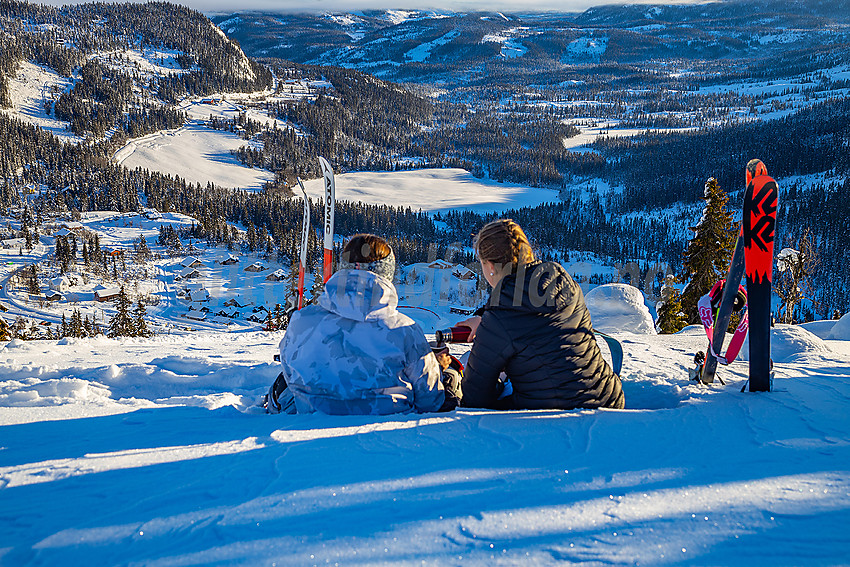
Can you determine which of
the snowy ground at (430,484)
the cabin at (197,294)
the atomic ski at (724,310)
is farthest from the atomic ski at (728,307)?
the cabin at (197,294)

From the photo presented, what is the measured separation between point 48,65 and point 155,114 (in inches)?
1226

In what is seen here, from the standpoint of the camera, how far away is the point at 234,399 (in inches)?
142

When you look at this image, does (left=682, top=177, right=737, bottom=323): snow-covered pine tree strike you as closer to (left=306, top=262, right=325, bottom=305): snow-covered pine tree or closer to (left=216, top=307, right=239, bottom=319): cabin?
(left=306, top=262, right=325, bottom=305): snow-covered pine tree

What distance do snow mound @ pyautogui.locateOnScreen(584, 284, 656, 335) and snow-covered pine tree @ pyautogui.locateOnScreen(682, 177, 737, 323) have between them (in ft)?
23.5

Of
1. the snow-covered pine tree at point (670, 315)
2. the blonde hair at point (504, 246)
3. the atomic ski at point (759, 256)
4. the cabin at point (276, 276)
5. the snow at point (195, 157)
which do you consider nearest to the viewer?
the blonde hair at point (504, 246)

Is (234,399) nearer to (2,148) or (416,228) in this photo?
(416,228)

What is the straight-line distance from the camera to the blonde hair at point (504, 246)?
2.67 metres

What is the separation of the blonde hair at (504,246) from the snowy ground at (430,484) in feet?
2.97

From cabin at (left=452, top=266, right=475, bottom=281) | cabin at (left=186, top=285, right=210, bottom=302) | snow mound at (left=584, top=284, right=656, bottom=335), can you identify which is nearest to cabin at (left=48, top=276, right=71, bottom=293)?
cabin at (left=186, top=285, right=210, bottom=302)

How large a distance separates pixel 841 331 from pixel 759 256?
757cm

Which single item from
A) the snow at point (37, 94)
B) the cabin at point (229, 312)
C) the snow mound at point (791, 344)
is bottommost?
the cabin at point (229, 312)

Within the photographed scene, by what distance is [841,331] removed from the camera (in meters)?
8.52

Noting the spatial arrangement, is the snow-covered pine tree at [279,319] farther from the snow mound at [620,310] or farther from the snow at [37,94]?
the snow at [37,94]

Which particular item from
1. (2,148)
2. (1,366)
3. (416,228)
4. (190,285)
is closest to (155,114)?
(2,148)
